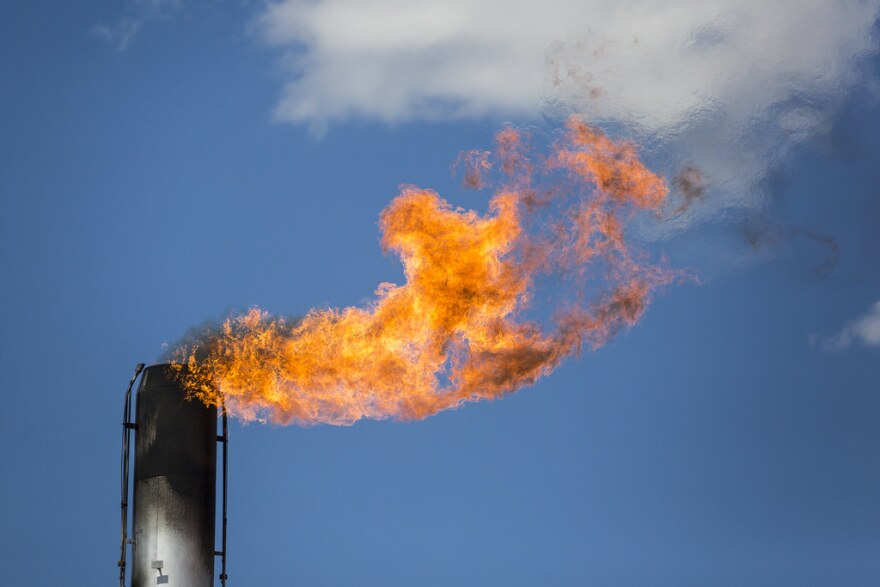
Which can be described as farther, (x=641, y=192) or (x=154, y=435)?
(x=641, y=192)

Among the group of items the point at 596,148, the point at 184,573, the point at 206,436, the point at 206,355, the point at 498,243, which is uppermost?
→ the point at 596,148

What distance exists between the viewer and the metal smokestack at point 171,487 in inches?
949

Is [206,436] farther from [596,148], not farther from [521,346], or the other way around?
[596,148]

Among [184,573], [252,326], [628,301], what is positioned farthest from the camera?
[628,301]

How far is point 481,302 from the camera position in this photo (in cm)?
2703

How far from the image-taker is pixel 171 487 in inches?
956

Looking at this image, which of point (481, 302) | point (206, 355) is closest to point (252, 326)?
point (206, 355)

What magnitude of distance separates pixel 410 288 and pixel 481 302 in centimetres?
166

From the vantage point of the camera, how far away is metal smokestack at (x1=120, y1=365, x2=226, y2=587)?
79.1 feet

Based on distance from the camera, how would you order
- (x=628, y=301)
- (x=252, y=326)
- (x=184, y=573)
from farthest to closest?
(x=628, y=301) → (x=252, y=326) → (x=184, y=573)

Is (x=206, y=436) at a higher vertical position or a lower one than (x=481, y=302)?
lower

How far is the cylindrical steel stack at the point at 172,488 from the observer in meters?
24.1

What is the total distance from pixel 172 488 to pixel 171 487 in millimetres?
33

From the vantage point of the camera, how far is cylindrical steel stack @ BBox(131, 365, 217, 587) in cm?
2409
